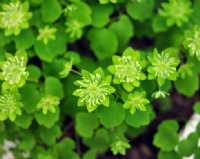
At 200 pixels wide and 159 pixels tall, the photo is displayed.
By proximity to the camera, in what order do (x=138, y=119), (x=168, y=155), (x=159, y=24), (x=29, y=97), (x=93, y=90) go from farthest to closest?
(x=159, y=24)
(x=168, y=155)
(x=29, y=97)
(x=138, y=119)
(x=93, y=90)

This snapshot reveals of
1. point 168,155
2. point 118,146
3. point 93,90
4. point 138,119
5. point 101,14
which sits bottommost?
point 168,155

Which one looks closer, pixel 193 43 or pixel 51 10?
pixel 193 43

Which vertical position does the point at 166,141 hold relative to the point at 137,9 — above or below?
below

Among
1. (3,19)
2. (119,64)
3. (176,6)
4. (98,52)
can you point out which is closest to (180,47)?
(176,6)

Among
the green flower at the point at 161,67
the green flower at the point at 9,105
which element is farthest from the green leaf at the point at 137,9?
the green flower at the point at 9,105

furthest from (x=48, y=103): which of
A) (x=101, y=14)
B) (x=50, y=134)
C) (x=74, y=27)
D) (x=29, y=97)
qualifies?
(x=101, y=14)

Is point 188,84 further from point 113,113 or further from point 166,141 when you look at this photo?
point 113,113

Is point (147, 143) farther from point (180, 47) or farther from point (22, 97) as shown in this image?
point (22, 97)
